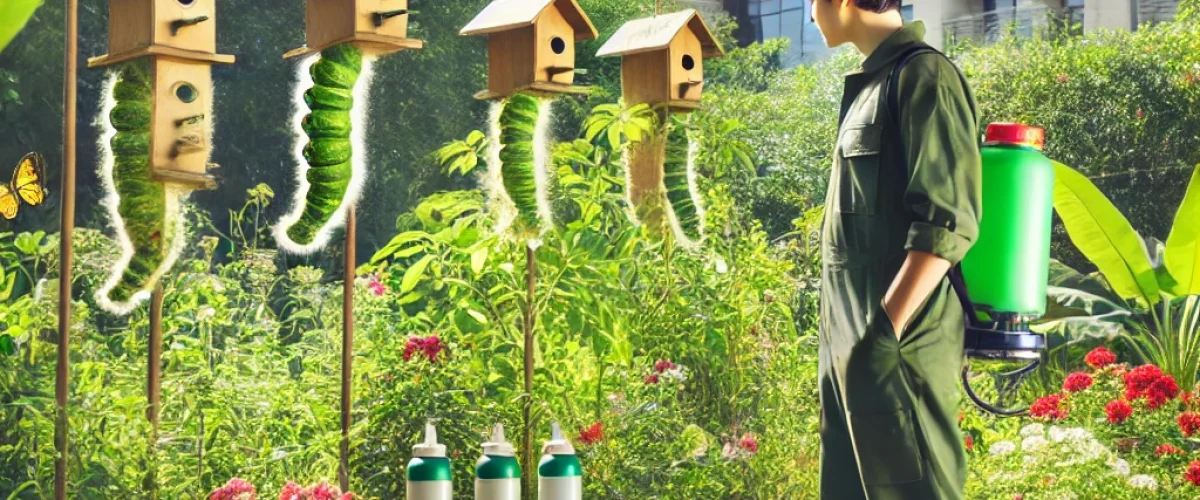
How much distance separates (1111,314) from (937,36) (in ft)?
2.68

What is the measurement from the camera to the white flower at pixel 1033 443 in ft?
10.9

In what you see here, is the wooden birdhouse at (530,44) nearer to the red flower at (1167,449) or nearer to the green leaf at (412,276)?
the green leaf at (412,276)

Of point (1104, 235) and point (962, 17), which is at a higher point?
point (962, 17)

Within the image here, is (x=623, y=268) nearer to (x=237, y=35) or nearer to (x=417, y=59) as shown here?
(x=417, y=59)

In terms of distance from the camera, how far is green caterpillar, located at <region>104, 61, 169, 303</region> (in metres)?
2.37

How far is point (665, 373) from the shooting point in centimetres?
320

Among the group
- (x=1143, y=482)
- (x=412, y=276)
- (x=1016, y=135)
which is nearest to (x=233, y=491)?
(x=412, y=276)

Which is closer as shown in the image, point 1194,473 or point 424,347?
point 424,347

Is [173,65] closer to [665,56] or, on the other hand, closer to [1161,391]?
[665,56]

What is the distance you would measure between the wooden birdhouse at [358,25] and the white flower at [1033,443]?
1757 millimetres

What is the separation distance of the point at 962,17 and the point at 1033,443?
1.08m

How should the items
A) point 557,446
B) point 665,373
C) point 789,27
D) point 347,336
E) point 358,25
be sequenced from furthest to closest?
point 789,27 → point 665,373 → point 347,336 → point 557,446 → point 358,25

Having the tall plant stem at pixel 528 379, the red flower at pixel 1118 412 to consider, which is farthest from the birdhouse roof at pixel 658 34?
the red flower at pixel 1118 412

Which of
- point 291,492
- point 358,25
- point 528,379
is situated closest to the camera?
point 358,25
